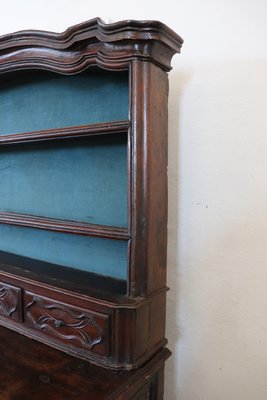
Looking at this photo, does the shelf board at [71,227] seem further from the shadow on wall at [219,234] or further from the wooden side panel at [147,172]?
the shadow on wall at [219,234]

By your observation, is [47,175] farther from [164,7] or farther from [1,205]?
[164,7]

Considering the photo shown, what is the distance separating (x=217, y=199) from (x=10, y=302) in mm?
A: 994

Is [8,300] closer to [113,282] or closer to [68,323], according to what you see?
[68,323]

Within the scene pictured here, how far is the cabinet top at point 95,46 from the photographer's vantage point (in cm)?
101

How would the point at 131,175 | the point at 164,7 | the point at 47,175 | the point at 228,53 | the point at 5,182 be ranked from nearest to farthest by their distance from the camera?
1. the point at 131,175
2. the point at 228,53
3. the point at 164,7
4. the point at 47,175
5. the point at 5,182

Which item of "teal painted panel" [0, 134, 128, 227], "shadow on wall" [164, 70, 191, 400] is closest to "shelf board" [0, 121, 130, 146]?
"teal painted panel" [0, 134, 128, 227]

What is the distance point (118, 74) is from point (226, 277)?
927mm

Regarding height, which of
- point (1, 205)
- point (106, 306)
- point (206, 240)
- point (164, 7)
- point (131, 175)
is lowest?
point (106, 306)

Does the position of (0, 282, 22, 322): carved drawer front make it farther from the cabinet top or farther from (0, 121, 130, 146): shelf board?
the cabinet top

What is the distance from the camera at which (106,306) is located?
109 cm

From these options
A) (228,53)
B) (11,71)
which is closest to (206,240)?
(228,53)

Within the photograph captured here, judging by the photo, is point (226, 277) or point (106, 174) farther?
point (106, 174)

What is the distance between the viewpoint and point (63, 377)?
1.04 m

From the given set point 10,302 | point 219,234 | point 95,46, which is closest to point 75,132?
point 95,46
